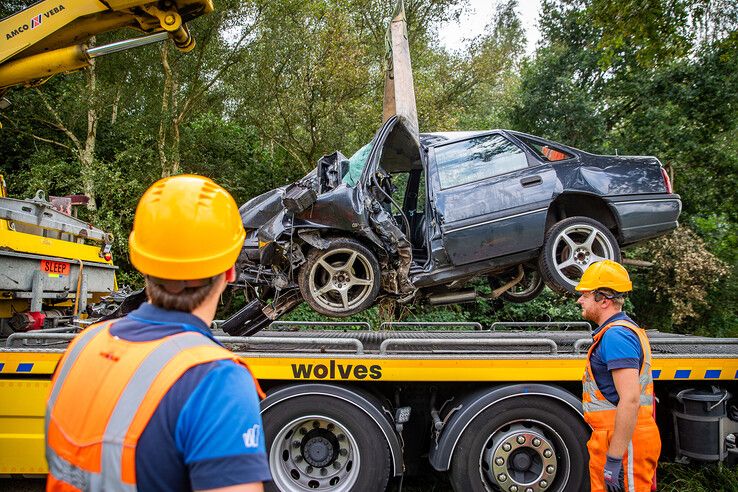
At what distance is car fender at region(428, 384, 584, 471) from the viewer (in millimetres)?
3607

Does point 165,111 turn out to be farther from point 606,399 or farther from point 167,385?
point 167,385

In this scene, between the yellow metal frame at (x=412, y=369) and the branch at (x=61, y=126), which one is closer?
the yellow metal frame at (x=412, y=369)

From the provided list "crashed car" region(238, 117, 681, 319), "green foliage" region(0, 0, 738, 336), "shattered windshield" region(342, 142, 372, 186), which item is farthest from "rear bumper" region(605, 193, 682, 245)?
"green foliage" region(0, 0, 738, 336)

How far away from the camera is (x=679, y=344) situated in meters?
4.53

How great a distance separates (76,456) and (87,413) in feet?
0.29

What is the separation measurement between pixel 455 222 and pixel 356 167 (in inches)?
39.3

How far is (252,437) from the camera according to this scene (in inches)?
41.6

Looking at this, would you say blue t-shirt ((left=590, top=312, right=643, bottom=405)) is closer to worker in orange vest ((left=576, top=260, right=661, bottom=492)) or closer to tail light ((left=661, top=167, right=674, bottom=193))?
worker in orange vest ((left=576, top=260, right=661, bottom=492))

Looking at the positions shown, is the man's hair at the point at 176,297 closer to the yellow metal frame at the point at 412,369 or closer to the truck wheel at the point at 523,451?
the yellow metal frame at the point at 412,369

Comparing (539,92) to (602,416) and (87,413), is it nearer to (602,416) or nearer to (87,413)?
(602,416)

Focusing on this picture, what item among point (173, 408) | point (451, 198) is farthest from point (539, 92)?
point (173, 408)

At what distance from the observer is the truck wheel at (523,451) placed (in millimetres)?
3592

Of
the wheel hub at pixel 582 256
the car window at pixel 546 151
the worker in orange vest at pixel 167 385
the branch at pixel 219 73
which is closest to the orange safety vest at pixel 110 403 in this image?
the worker in orange vest at pixel 167 385

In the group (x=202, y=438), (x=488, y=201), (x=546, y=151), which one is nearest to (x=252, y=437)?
(x=202, y=438)
